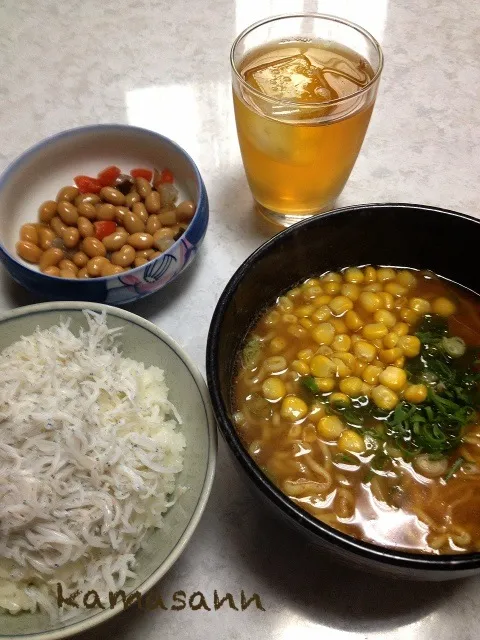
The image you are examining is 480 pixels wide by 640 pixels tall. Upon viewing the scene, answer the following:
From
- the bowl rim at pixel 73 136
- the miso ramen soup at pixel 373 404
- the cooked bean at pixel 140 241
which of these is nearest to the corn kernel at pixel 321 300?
the miso ramen soup at pixel 373 404

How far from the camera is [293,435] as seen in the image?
1122 mm

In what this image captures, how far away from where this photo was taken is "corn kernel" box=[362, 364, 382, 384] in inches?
46.6

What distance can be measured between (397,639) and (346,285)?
665mm

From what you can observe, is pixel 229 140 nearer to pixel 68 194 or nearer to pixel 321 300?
pixel 68 194

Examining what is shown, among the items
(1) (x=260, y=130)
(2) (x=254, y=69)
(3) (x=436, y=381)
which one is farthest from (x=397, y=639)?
(2) (x=254, y=69)

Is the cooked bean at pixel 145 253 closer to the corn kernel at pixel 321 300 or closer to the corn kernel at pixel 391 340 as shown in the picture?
the corn kernel at pixel 321 300

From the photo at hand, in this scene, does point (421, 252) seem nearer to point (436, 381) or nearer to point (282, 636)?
point (436, 381)

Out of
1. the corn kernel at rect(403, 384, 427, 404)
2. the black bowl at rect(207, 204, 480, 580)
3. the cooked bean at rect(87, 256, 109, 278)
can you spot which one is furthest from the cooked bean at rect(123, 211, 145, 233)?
the corn kernel at rect(403, 384, 427, 404)

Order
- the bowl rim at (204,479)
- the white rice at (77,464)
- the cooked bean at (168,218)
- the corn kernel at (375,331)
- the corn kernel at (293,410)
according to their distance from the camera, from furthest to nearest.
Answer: the cooked bean at (168,218)
the corn kernel at (375,331)
the corn kernel at (293,410)
the white rice at (77,464)
the bowl rim at (204,479)

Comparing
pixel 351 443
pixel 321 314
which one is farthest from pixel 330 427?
pixel 321 314

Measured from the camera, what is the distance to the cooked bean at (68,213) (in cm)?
150

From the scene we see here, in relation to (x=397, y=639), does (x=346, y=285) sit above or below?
above

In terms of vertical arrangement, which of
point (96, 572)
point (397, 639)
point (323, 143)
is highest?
point (323, 143)

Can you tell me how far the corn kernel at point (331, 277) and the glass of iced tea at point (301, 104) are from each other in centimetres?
22
